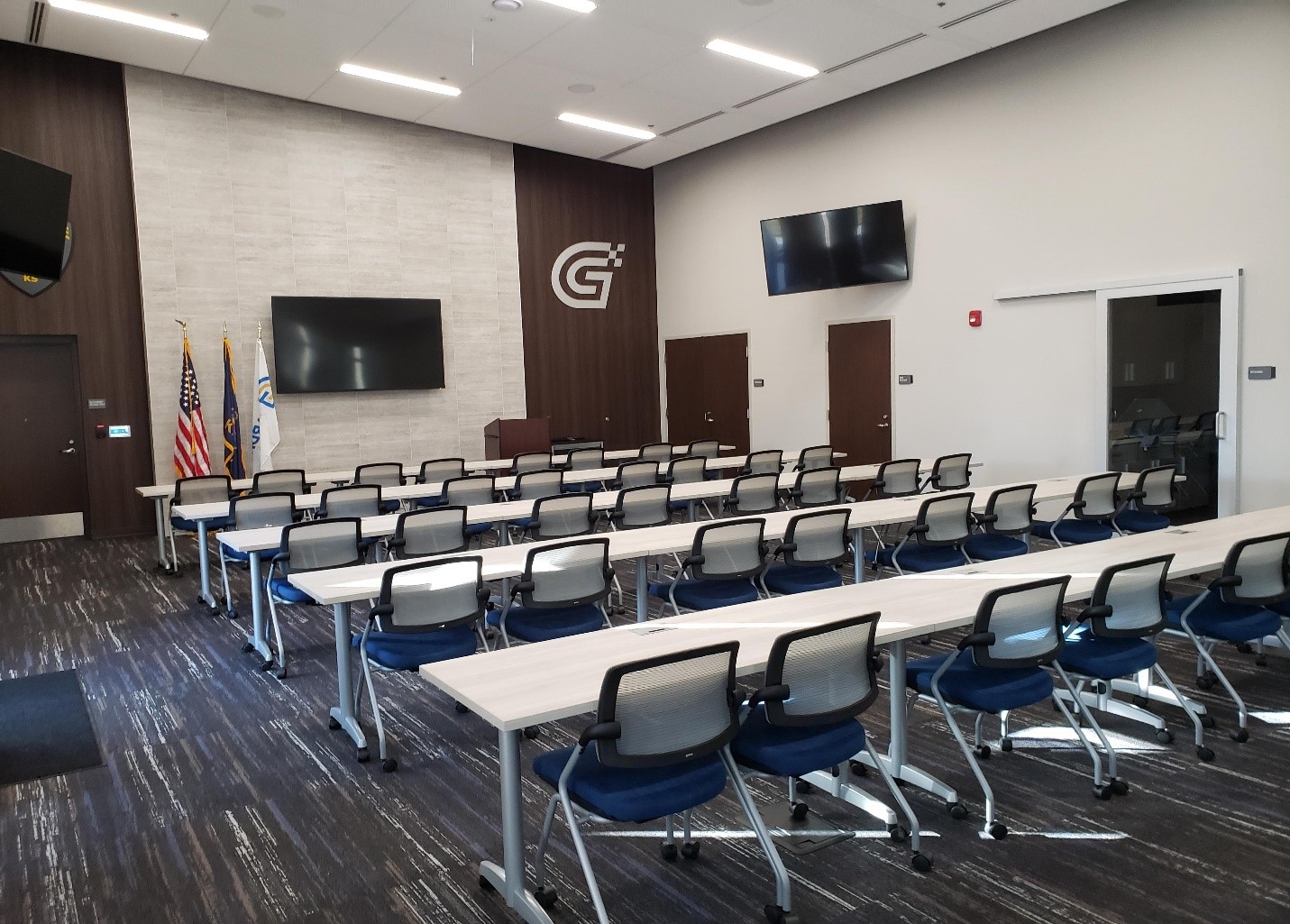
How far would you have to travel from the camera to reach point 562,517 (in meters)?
6.39

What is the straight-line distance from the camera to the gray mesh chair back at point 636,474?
28.2 ft

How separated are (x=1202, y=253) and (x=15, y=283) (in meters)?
11.8

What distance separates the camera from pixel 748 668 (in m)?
3.07

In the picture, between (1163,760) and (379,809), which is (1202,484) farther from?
(379,809)

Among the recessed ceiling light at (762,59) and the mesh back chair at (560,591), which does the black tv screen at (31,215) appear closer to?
the mesh back chair at (560,591)

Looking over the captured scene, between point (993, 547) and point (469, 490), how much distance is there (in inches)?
158

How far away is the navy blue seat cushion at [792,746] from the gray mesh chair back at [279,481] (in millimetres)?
6047

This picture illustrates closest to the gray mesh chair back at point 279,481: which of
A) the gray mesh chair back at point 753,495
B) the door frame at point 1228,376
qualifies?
the gray mesh chair back at point 753,495

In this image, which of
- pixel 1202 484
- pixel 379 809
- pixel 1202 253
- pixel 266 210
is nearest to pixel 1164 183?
pixel 1202 253

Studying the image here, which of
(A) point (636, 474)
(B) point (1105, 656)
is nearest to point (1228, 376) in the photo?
(A) point (636, 474)

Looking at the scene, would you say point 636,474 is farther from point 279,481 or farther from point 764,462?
point 279,481

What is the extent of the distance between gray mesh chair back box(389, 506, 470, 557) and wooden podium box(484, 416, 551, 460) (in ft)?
18.1

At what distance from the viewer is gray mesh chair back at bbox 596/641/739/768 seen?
2.65 meters

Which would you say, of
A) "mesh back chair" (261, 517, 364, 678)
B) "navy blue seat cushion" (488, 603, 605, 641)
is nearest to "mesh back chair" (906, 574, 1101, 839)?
"navy blue seat cushion" (488, 603, 605, 641)
